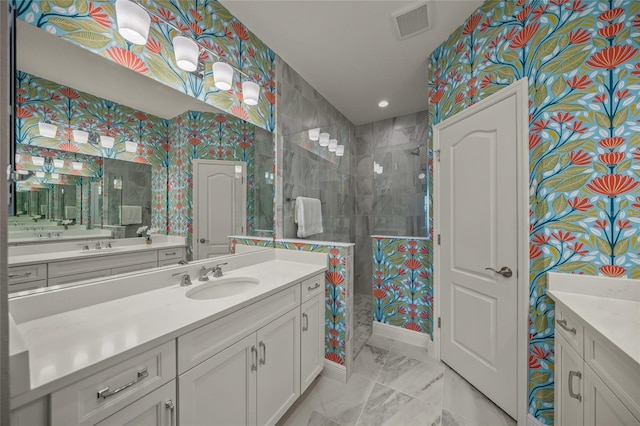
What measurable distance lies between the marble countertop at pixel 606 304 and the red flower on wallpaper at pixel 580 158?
571 mm

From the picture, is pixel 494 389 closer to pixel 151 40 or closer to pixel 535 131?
pixel 535 131

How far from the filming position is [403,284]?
2.43 metres

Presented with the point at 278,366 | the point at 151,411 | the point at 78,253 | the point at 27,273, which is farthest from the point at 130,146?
the point at 278,366

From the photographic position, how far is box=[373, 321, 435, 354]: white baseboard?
7.43 feet

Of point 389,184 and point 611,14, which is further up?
point 611,14

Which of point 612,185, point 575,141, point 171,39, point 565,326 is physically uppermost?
point 171,39

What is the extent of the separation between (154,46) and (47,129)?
Result: 27.7 inches

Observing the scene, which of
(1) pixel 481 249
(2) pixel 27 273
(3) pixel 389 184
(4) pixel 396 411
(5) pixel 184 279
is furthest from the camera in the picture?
(3) pixel 389 184

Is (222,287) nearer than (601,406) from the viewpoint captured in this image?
No

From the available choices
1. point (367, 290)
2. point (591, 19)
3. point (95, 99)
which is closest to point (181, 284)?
point (95, 99)

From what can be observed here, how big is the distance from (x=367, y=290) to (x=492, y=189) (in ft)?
8.38

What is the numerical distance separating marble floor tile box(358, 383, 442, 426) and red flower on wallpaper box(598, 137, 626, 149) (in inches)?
67.6

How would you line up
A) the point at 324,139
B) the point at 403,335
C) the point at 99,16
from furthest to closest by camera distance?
1. the point at 324,139
2. the point at 403,335
3. the point at 99,16

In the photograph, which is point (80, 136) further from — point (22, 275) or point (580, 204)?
point (580, 204)
